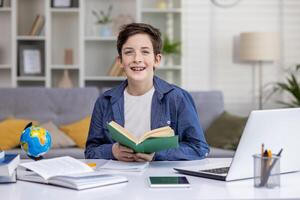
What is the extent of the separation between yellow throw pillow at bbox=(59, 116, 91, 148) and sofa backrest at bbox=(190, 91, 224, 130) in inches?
37.6

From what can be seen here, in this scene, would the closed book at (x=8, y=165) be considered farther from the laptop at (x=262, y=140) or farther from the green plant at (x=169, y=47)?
the green plant at (x=169, y=47)

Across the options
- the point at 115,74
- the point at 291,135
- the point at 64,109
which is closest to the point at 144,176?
the point at 291,135

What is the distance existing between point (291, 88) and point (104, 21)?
1.87 metres

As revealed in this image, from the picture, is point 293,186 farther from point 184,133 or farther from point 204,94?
point 204,94

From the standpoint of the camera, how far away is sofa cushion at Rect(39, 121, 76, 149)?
4242 millimetres

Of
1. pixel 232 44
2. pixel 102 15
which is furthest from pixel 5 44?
pixel 232 44

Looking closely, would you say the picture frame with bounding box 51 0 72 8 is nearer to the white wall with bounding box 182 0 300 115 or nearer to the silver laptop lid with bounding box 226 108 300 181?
the white wall with bounding box 182 0 300 115

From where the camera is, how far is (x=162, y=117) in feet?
7.78

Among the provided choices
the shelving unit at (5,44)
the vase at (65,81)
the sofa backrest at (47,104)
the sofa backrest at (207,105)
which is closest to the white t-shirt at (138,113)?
the sofa backrest at (47,104)

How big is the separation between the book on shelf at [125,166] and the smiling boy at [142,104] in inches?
8.3

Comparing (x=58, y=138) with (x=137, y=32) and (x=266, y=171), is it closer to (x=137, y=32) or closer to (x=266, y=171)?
(x=137, y=32)

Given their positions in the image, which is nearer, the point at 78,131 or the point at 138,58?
the point at 138,58

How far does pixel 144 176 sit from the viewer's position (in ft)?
6.17

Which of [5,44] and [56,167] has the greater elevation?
[5,44]
